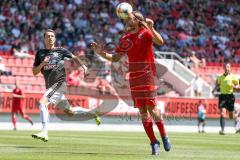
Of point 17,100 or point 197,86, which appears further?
point 197,86

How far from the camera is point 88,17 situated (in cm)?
3988

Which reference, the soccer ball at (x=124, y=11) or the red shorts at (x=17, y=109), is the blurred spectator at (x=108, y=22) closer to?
the red shorts at (x=17, y=109)

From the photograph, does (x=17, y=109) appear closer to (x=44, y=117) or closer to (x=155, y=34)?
(x=44, y=117)

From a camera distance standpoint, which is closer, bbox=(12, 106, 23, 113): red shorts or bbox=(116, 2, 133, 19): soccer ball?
bbox=(116, 2, 133, 19): soccer ball

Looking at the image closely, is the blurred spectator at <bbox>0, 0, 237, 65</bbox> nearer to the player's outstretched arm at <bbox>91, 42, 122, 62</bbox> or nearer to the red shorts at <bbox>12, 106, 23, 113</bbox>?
the red shorts at <bbox>12, 106, 23, 113</bbox>

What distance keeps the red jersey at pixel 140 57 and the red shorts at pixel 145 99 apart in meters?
0.10

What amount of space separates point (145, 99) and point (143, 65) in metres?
0.66

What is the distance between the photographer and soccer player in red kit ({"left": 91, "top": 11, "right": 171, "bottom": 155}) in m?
13.2

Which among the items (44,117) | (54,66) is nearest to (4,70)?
(54,66)

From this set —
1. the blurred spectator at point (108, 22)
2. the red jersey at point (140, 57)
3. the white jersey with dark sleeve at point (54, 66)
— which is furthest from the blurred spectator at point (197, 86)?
the red jersey at point (140, 57)

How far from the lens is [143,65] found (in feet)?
44.5

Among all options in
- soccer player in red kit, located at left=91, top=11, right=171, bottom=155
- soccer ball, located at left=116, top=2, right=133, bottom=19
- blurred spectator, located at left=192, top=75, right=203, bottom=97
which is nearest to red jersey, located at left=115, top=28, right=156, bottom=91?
soccer player in red kit, located at left=91, top=11, right=171, bottom=155

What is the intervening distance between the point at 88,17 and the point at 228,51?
369 inches

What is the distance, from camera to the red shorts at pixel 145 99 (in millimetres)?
13422
